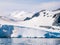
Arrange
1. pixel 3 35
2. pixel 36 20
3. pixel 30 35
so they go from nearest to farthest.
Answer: pixel 3 35 < pixel 30 35 < pixel 36 20

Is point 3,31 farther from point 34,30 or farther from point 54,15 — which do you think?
point 54,15

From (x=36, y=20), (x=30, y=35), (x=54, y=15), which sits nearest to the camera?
(x=30, y=35)

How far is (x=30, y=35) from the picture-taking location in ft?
219

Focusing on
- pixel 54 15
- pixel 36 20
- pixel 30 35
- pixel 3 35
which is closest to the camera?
pixel 3 35

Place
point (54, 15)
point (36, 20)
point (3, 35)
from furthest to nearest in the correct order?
point (36, 20)
point (54, 15)
point (3, 35)

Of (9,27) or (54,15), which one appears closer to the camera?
(9,27)

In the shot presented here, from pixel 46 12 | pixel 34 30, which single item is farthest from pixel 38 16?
pixel 34 30

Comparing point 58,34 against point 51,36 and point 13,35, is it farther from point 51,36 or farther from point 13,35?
point 13,35

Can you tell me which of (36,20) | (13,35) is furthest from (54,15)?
(13,35)

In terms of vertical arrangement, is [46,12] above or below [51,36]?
above

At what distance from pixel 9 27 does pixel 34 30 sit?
781 cm

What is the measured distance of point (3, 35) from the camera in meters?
62.6

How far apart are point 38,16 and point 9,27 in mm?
33797

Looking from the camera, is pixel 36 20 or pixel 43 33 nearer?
pixel 43 33
